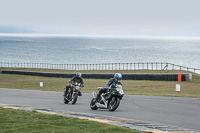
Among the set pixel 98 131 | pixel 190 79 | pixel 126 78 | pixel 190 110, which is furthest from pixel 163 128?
pixel 126 78

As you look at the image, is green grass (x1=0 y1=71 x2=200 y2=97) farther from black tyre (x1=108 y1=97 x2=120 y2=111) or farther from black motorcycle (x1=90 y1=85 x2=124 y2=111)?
black tyre (x1=108 y1=97 x2=120 y2=111)

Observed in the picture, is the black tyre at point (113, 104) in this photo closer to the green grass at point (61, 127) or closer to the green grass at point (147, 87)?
the green grass at point (61, 127)

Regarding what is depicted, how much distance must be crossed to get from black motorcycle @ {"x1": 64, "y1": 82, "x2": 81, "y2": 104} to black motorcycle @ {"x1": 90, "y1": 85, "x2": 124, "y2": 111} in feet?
8.35

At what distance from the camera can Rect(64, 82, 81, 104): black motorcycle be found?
60.4 ft

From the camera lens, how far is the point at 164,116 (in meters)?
13.4

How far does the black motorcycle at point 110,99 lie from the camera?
14.7 meters

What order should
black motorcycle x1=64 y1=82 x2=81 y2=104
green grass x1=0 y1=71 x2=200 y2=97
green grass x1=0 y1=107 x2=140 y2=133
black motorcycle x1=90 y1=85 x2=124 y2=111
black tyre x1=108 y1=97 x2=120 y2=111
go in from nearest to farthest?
green grass x1=0 y1=107 x2=140 y2=133 → black motorcycle x1=90 y1=85 x2=124 y2=111 → black tyre x1=108 y1=97 x2=120 y2=111 → black motorcycle x1=64 y1=82 x2=81 y2=104 → green grass x1=0 y1=71 x2=200 y2=97

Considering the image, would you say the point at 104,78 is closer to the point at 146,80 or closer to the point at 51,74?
the point at 146,80

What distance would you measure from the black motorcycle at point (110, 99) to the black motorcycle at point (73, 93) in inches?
100

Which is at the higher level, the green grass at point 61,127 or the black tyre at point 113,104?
the black tyre at point 113,104

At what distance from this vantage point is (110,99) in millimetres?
15414

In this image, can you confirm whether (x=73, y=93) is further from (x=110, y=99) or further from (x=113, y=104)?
(x=113, y=104)

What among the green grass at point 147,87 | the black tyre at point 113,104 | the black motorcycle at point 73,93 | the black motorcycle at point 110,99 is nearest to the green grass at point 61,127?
the black motorcycle at point 110,99

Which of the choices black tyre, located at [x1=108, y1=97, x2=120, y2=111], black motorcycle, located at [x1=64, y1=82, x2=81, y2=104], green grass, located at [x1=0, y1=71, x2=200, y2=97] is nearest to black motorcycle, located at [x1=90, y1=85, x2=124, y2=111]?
black tyre, located at [x1=108, y1=97, x2=120, y2=111]
